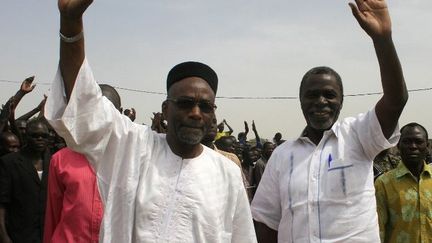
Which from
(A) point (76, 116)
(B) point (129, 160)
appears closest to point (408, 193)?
(B) point (129, 160)

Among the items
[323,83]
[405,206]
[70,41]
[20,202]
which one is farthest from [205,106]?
[20,202]

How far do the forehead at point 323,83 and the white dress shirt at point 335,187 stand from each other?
0.70ft

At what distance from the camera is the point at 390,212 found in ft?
16.5

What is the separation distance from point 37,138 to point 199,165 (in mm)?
3420

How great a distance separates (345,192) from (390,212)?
2.27 meters

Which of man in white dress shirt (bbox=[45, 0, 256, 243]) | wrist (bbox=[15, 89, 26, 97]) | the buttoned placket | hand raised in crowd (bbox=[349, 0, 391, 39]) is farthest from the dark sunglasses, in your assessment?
wrist (bbox=[15, 89, 26, 97])

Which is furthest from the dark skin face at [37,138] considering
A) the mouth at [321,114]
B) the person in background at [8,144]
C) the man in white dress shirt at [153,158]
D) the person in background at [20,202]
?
the mouth at [321,114]

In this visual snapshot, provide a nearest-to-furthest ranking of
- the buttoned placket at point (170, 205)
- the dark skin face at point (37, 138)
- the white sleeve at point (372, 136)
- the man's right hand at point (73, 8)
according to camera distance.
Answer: the man's right hand at point (73, 8) < the buttoned placket at point (170, 205) < the white sleeve at point (372, 136) < the dark skin face at point (37, 138)

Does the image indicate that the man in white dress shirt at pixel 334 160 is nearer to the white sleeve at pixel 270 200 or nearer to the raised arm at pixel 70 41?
the white sleeve at pixel 270 200

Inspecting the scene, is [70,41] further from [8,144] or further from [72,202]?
[8,144]

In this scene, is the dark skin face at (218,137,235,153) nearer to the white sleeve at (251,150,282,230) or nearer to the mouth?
the white sleeve at (251,150,282,230)

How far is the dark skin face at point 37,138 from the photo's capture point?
18.6ft

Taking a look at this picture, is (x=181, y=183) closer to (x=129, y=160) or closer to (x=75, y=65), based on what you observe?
(x=129, y=160)

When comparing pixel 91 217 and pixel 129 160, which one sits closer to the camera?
pixel 129 160
